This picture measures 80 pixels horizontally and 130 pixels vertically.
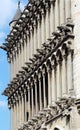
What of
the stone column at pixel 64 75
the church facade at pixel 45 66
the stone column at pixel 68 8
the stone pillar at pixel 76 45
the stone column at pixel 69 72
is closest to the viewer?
the stone pillar at pixel 76 45

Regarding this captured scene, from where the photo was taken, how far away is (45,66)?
41.6 m

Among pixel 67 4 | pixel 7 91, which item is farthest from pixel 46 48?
pixel 7 91

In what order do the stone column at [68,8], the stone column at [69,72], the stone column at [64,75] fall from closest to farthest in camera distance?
the stone column at [69,72]
the stone column at [64,75]
the stone column at [68,8]

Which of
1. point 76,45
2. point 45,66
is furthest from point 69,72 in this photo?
point 45,66

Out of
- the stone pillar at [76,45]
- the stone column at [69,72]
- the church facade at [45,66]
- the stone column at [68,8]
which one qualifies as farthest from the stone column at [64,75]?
the stone column at [68,8]

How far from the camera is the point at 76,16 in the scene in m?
36.9

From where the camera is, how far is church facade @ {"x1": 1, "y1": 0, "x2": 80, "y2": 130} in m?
A: 36.4

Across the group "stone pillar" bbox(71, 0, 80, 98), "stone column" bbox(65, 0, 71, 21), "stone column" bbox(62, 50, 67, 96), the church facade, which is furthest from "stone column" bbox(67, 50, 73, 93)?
A: "stone column" bbox(65, 0, 71, 21)

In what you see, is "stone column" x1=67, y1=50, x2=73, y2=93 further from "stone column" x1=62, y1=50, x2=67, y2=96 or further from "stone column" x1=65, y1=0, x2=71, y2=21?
"stone column" x1=65, y1=0, x2=71, y2=21

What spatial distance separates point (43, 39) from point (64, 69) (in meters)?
6.01

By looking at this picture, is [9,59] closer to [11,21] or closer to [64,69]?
[11,21]

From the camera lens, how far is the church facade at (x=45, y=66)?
120ft

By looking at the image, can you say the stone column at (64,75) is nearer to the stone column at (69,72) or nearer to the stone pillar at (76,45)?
the stone column at (69,72)

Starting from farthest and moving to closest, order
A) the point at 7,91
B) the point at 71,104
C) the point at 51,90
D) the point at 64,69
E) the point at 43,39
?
the point at 7,91 → the point at 43,39 → the point at 51,90 → the point at 64,69 → the point at 71,104
